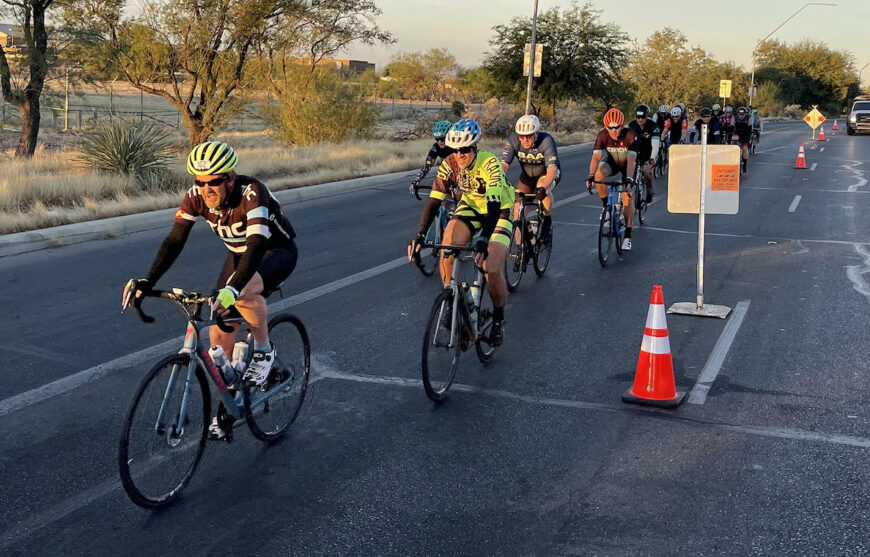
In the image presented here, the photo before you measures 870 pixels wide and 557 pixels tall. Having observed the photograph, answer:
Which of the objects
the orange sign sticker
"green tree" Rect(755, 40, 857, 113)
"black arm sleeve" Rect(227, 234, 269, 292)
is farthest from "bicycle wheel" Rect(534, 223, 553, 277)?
"green tree" Rect(755, 40, 857, 113)

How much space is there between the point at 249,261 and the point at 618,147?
27.5ft

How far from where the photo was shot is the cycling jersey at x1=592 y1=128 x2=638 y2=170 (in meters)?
12.0

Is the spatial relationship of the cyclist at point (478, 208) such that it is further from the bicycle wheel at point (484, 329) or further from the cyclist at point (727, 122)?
the cyclist at point (727, 122)

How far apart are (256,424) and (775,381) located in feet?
12.9

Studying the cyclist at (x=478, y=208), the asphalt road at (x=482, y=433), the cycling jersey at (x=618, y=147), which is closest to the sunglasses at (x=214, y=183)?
the asphalt road at (x=482, y=433)

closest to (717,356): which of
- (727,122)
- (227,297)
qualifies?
(227,297)

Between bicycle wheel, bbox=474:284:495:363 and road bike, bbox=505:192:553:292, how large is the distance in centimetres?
258

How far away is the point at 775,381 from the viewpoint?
21.9ft

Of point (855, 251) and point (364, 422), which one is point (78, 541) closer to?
point (364, 422)

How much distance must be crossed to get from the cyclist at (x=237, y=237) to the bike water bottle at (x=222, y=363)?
162 mm

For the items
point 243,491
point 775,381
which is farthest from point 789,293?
point 243,491

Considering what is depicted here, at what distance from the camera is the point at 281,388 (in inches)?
212

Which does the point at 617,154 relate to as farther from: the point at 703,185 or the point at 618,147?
the point at 703,185

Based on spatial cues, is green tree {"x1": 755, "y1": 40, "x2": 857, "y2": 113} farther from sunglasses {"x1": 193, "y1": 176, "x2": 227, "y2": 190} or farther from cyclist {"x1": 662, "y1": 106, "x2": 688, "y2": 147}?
sunglasses {"x1": 193, "y1": 176, "x2": 227, "y2": 190}
